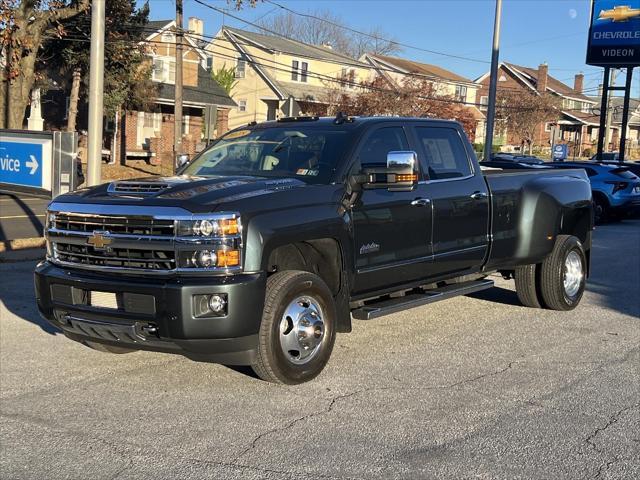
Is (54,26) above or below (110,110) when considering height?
above

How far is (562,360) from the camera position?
6078 mm

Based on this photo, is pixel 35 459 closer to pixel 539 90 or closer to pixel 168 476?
pixel 168 476

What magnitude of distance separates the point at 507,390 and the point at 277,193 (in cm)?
219

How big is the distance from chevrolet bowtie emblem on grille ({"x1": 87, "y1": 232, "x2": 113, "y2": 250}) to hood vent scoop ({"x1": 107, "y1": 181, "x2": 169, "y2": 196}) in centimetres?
38

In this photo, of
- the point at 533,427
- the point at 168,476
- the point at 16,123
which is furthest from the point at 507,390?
the point at 16,123

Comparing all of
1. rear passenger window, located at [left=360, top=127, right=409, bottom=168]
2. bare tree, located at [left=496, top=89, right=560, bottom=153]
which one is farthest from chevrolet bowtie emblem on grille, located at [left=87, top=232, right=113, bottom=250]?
bare tree, located at [left=496, top=89, right=560, bottom=153]

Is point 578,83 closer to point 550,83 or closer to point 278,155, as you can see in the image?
point 550,83

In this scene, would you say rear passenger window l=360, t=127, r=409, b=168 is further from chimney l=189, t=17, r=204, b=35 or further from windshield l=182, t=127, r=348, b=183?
chimney l=189, t=17, r=204, b=35

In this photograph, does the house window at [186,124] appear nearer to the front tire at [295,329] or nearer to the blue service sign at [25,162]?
the blue service sign at [25,162]

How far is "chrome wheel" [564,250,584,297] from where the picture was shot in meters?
8.11

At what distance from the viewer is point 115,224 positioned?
487 cm

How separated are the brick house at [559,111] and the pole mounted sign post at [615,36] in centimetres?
3155

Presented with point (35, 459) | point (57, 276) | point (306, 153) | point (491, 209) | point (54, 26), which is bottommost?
point (35, 459)

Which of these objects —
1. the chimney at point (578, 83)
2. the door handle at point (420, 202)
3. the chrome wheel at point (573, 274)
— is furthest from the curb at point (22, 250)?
the chimney at point (578, 83)
